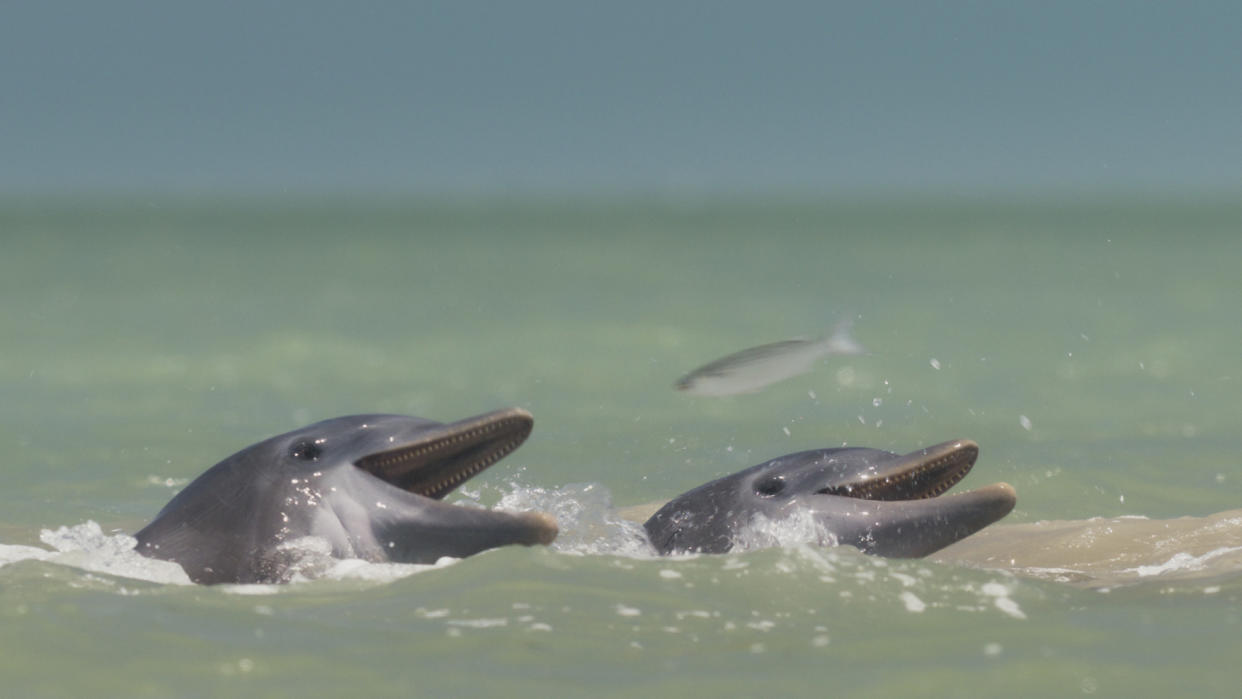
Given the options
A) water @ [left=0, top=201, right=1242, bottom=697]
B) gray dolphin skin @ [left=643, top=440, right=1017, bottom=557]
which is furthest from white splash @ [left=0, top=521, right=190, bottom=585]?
gray dolphin skin @ [left=643, top=440, right=1017, bottom=557]

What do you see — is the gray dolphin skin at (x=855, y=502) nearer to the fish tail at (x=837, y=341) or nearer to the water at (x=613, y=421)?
the water at (x=613, y=421)

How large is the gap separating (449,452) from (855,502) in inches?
56.4

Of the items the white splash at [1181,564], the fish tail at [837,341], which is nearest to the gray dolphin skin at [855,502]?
the white splash at [1181,564]

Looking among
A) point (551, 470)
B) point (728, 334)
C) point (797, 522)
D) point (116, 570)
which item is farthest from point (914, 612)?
point (728, 334)

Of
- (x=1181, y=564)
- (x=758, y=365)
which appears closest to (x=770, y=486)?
(x=1181, y=564)

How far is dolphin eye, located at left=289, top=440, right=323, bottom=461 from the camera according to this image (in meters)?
6.03

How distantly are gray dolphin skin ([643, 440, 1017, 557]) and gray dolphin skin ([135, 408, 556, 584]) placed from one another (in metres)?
0.87

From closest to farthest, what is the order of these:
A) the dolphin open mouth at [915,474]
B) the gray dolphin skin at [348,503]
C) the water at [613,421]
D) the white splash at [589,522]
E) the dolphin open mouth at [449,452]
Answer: the water at [613,421] → the gray dolphin skin at [348,503] → the dolphin open mouth at [449,452] → the dolphin open mouth at [915,474] → the white splash at [589,522]

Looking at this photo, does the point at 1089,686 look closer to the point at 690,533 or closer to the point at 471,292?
the point at 690,533

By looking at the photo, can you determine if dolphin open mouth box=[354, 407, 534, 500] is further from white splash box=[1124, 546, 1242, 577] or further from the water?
white splash box=[1124, 546, 1242, 577]

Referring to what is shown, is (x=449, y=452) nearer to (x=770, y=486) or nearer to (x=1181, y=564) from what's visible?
(x=770, y=486)

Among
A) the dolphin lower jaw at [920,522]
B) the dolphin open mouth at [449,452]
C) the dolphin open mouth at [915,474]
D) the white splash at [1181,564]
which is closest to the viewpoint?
the dolphin open mouth at [449,452]

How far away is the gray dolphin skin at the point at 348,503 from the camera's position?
574 cm

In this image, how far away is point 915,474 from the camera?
645 cm
